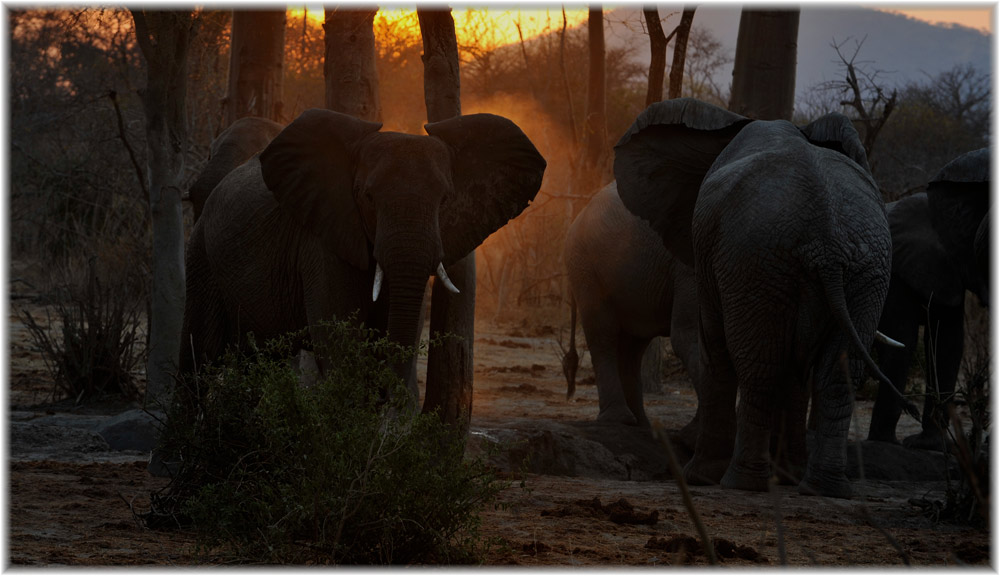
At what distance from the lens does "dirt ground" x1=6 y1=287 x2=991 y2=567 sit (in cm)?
362

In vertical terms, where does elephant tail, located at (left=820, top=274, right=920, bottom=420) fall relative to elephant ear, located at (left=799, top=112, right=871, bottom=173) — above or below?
below

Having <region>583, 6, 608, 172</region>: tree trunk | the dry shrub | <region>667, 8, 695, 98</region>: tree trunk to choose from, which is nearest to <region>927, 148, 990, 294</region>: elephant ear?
<region>667, 8, 695, 98</region>: tree trunk

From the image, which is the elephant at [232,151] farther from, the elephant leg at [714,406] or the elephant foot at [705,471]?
the elephant foot at [705,471]

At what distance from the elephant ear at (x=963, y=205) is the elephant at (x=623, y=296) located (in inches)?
67.1

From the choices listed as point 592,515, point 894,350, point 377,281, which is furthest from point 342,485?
point 894,350

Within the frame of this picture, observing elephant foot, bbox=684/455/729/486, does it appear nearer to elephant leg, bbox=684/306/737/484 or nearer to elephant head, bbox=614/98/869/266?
elephant leg, bbox=684/306/737/484

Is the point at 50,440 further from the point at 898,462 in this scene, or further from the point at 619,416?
the point at 898,462

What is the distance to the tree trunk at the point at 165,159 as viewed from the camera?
7.21 meters

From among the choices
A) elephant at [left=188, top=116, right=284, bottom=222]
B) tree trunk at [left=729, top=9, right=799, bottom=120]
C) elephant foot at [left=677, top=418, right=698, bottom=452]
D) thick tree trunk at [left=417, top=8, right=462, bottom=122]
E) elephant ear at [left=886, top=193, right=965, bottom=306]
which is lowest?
elephant foot at [left=677, top=418, right=698, bottom=452]

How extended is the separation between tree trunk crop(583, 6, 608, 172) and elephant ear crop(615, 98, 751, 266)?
3844mm

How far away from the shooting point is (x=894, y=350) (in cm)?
741

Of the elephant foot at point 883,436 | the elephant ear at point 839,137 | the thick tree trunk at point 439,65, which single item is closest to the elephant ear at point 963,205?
the elephant foot at point 883,436

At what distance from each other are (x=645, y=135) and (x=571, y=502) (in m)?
2.27

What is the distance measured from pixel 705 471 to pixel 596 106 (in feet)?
17.8
